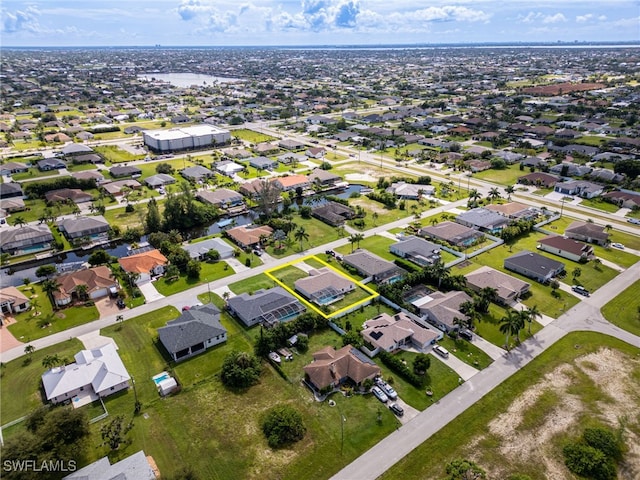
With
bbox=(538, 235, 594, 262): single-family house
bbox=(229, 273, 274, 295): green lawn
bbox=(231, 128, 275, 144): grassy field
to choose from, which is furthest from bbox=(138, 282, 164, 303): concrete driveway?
bbox=(231, 128, 275, 144): grassy field

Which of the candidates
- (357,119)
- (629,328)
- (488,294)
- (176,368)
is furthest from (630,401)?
(357,119)

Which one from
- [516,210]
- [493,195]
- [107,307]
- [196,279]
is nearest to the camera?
[107,307]

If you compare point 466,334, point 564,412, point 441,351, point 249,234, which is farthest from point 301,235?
point 564,412

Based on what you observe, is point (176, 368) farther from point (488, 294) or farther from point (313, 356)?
point (488, 294)

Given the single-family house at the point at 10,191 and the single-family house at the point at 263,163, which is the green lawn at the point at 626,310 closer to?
the single-family house at the point at 263,163

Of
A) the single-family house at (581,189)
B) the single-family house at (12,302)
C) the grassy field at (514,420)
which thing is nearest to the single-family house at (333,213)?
the grassy field at (514,420)

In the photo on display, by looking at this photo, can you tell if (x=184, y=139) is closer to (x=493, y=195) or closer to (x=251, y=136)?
(x=251, y=136)
